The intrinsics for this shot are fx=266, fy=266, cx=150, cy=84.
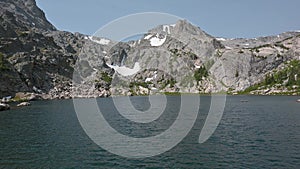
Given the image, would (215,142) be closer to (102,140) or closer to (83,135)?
(102,140)

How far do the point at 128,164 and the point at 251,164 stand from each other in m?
15.7

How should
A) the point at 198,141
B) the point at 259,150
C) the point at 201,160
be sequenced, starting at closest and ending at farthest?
the point at 201,160 → the point at 259,150 → the point at 198,141

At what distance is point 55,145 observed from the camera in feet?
148

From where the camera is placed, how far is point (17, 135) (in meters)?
53.4

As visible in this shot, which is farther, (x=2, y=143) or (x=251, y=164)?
(x=2, y=143)

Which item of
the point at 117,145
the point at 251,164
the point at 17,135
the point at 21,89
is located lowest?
the point at 251,164

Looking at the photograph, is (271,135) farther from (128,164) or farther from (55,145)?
(55,145)

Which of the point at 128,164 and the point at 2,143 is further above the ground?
the point at 2,143

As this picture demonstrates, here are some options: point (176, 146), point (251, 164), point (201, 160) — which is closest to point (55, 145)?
point (176, 146)

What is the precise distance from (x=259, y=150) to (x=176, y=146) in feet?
42.4

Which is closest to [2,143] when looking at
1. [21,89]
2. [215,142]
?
[215,142]

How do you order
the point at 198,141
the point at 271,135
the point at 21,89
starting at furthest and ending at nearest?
the point at 21,89
the point at 271,135
the point at 198,141

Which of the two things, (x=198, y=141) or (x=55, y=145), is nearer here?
(x=55, y=145)

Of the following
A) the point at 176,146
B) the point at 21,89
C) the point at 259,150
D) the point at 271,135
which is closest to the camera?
the point at 259,150
